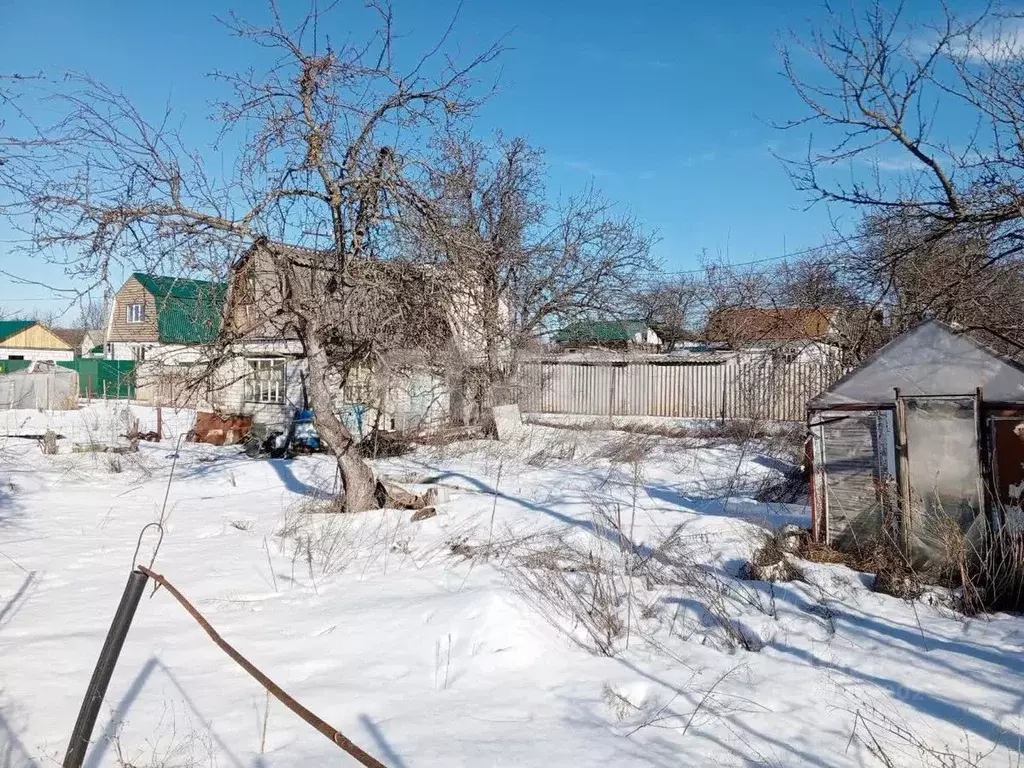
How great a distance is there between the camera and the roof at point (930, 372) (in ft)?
22.4

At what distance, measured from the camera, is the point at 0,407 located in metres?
29.6

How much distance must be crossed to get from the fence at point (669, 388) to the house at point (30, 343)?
38.5m

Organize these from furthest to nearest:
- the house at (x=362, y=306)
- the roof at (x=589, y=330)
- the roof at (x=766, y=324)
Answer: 1. the roof at (x=589, y=330)
2. the roof at (x=766, y=324)
3. the house at (x=362, y=306)

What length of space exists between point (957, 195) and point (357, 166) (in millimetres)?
6167

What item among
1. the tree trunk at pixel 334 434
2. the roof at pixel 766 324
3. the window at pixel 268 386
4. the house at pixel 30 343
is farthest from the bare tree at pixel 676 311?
the house at pixel 30 343

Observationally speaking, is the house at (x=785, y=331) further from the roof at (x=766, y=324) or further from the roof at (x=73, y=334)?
the roof at (x=73, y=334)

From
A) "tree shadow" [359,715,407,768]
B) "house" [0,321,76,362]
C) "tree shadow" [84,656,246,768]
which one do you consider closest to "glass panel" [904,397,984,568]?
"tree shadow" [359,715,407,768]

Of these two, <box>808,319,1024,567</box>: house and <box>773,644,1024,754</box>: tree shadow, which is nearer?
<box>773,644,1024,754</box>: tree shadow

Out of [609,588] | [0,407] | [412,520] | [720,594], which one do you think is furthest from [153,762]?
[0,407]

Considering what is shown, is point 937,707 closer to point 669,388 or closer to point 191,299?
point 191,299

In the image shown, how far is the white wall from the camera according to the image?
170 feet

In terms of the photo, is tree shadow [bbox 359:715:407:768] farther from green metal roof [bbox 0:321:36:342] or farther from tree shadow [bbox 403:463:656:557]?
green metal roof [bbox 0:321:36:342]

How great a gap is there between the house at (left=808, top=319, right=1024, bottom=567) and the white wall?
179ft

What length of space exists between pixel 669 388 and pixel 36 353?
46637 millimetres
